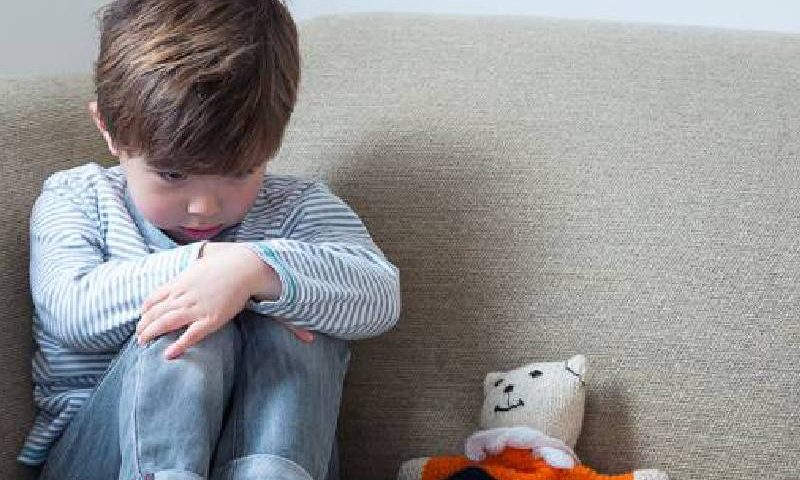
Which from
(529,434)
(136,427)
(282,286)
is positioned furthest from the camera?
(529,434)

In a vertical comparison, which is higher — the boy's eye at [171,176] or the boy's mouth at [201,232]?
the boy's eye at [171,176]

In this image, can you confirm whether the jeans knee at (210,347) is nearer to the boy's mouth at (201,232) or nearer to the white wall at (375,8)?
the boy's mouth at (201,232)

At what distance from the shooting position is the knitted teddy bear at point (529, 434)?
1.14 meters

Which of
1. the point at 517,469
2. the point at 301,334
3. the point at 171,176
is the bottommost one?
the point at 517,469

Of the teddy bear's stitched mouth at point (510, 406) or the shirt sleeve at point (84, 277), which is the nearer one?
the shirt sleeve at point (84, 277)

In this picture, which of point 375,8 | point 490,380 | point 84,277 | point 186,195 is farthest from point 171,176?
point 375,8

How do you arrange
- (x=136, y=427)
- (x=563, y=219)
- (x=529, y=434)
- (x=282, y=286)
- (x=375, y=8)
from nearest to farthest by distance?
(x=136, y=427)
(x=282, y=286)
(x=529, y=434)
(x=563, y=219)
(x=375, y=8)

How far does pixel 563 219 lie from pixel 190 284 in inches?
16.8

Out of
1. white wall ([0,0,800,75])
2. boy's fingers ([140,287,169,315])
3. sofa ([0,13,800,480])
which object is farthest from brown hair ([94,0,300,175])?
white wall ([0,0,800,75])

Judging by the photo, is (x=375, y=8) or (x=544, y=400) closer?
(x=544, y=400)

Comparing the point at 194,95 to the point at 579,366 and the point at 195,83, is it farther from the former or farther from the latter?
the point at 579,366

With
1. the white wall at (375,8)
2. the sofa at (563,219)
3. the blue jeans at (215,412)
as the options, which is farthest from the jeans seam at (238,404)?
the white wall at (375,8)

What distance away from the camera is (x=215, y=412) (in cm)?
97

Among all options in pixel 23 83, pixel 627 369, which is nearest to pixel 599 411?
pixel 627 369
